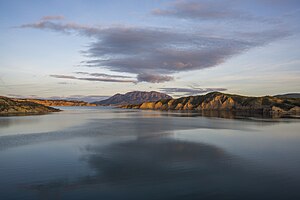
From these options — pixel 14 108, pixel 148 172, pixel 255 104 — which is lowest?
pixel 148 172

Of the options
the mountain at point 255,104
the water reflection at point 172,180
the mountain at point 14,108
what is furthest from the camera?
the mountain at point 255,104

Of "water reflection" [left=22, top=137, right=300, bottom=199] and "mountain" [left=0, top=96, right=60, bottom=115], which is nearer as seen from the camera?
"water reflection" [left=22, top=137, right=300, bottom=199]

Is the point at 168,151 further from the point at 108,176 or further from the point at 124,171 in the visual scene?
the point at 108,176

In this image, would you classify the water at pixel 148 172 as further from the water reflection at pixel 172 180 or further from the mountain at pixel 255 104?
the mountain at pixel 255 104

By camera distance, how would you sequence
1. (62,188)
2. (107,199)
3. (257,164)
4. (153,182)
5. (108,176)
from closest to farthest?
(107,199) → (62,188) → (153,182) → (108,176) → (257,164)

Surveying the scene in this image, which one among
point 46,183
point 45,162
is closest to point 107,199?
point 46,183

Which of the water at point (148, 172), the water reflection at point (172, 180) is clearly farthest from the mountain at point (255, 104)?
the water reflection at point (172, 180)

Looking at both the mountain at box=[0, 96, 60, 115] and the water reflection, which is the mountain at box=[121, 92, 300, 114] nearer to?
the mountain at box=[0, 96, 60, 115]

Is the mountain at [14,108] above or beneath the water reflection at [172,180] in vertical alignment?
above

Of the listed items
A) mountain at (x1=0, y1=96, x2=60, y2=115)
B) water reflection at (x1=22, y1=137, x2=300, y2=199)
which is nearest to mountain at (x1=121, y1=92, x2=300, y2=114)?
mountain at (x1=0, y1=96, x2=60, y2=115)

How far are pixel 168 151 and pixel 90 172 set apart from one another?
11.3m

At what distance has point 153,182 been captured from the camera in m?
18.0

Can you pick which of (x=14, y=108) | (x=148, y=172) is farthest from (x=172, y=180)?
(x=14, y=108)

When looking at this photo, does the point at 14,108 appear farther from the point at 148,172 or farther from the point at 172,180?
the point at 172,180
